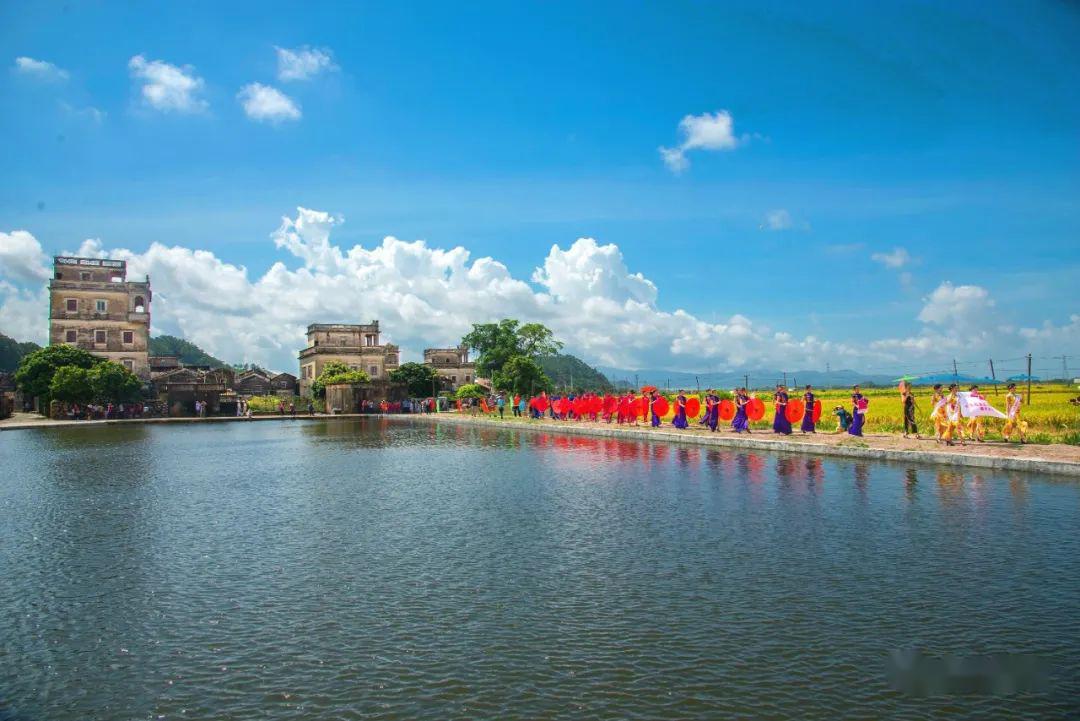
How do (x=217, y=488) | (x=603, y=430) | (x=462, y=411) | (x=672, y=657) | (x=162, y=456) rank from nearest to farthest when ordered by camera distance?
(x=672, y=657) < (x=217, y=488) < (x=162, y=456) < (x=603, y=430) < (x=462, y=411)

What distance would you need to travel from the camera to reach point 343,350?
306ft

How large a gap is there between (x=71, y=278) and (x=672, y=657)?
8417cm

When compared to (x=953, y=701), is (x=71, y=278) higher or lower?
higher

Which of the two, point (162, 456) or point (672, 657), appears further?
point (162, 456)

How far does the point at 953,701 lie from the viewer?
18.2 ft

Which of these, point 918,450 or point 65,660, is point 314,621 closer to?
point 65,660

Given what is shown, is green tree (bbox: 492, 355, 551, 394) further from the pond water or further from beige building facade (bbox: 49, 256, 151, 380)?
the pond water

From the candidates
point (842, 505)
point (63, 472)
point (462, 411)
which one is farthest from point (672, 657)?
point (462, 411)

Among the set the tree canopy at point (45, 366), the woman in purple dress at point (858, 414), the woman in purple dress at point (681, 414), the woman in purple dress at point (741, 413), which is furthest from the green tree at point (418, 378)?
the woman in purple dress at point (858, 414)

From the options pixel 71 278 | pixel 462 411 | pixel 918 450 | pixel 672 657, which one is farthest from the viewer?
pixel 71 278

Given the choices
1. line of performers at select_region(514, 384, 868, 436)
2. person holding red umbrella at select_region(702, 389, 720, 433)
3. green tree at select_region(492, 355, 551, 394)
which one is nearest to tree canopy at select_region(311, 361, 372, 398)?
green tree at select_region(492, 355, 551, 394)

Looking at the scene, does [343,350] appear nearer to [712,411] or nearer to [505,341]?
[505,341]

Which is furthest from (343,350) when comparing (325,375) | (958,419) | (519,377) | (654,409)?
(958,419)

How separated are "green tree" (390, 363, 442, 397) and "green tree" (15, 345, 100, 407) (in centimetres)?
3409
